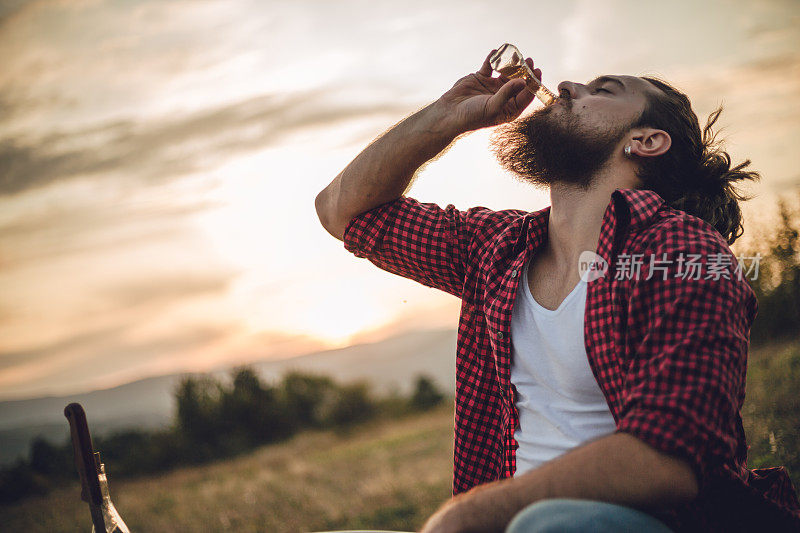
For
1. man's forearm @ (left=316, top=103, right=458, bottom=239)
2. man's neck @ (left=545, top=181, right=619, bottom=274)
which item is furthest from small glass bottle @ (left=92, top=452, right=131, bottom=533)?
man's neck @ (left=545, top=181, right=619, bottom=274)

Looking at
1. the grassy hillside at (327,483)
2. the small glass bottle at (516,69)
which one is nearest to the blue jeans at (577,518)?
A: the small glass bottle at (516,69)

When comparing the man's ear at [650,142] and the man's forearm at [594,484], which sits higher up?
the man's ear at [650,142]

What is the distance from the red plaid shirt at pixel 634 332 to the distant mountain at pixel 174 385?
344 centimetres

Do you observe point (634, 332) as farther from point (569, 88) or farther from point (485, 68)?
point (485, 68)

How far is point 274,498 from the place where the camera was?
4.92 m

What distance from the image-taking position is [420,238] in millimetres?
1875

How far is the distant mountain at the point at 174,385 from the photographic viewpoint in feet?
19.3

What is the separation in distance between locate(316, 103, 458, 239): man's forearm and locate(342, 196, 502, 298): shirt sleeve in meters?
0.05

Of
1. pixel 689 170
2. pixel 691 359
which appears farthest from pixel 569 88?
pixel 691 359

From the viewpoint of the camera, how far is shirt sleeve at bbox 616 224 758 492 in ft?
3.06

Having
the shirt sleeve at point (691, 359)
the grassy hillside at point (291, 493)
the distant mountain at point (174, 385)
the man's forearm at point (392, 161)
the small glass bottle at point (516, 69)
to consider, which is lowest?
the grassy hillside at point (291, 493)

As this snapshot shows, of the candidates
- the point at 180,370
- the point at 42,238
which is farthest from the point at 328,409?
the point at 42,238

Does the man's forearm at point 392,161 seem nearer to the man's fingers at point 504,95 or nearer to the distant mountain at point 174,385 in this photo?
the man's fingers at point 504,95

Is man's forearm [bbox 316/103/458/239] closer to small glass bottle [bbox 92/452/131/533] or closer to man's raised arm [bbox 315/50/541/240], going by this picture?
man's raised arm [bbox 315/50/541/240]
